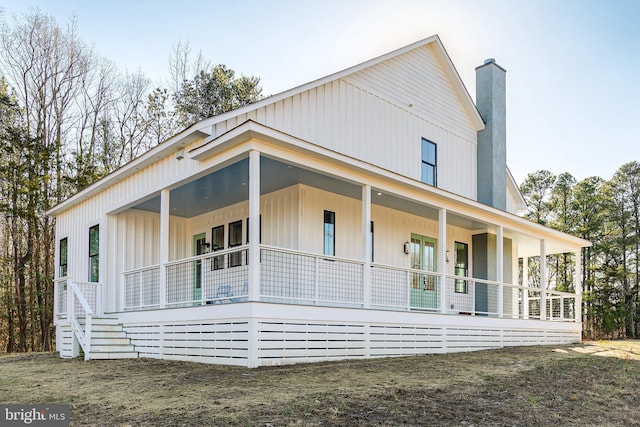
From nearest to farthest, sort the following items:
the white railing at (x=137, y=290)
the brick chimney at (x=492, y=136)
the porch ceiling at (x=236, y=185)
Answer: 1. the porch ceiling at (x=236, y=185)
2. the white railing at (x=137, y=290)
3. the brick chimney at (x=492, y=136)

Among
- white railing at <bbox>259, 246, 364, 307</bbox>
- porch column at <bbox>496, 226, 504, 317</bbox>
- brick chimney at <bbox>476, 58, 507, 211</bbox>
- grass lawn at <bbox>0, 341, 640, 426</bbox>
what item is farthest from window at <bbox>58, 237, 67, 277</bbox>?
brick chimney at <bbox>476, 58, 507, 211</bbox>

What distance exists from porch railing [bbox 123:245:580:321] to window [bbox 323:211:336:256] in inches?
11.4

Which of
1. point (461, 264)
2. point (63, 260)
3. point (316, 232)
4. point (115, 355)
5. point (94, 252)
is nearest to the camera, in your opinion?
point (115, 355)

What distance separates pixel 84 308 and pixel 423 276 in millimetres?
8610

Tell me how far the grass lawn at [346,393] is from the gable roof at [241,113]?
169 inches

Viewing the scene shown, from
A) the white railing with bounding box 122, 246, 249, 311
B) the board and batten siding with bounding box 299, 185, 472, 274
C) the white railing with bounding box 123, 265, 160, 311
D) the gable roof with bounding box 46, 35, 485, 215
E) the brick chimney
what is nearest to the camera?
the gable roof with bounding box 46, 35, 485, 215

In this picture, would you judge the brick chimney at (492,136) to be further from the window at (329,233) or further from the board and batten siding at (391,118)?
the window at (329,233)

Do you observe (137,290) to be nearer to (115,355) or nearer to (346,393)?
(115,355)

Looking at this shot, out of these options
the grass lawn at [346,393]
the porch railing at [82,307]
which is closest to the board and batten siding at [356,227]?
the grass lawn at [346,393]

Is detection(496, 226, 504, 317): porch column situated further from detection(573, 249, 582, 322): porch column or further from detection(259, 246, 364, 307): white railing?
detection(259, 246, 364, 307): white railing

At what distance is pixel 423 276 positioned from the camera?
15.2 meters

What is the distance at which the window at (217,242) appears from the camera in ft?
46.4

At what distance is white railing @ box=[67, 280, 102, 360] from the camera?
11.3 m

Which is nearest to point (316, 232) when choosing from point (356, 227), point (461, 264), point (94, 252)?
point (356, 227)
